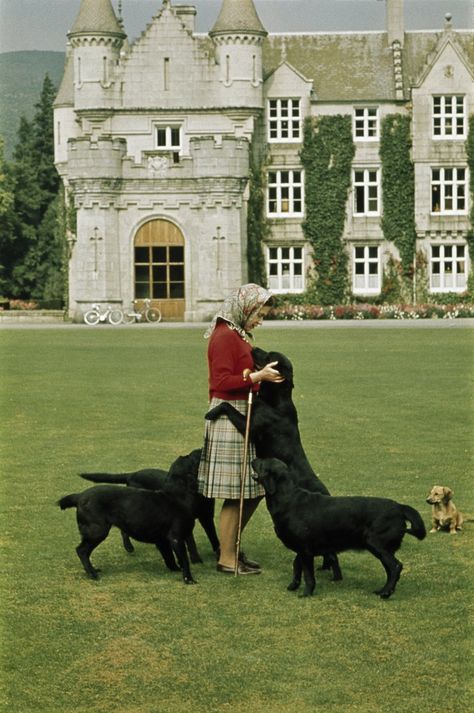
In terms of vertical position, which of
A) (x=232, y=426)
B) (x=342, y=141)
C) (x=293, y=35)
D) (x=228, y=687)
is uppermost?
(x=293, y=35)

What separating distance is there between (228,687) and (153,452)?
7700 millimetres

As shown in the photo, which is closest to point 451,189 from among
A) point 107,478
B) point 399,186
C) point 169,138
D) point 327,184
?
point 399,186

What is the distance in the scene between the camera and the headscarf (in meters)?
8.84

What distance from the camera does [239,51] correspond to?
170 feet

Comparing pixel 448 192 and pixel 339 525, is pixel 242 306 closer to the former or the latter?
pixel 339 525

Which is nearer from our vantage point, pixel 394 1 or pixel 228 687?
pixel 228 687

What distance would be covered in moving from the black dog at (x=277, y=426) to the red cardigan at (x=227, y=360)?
0.10m

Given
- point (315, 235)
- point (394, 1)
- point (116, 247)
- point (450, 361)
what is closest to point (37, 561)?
point (450, 361)

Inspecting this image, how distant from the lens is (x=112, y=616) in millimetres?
7965

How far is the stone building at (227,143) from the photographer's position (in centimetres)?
4931

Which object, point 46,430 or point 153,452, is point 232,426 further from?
point 46,430

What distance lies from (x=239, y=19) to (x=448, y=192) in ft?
34.9

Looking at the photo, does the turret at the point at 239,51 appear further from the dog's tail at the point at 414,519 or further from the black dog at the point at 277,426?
the dog's tail at the point at 414,519

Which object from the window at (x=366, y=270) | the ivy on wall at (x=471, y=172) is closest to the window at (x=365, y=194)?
the window at (x=366, y=270)
